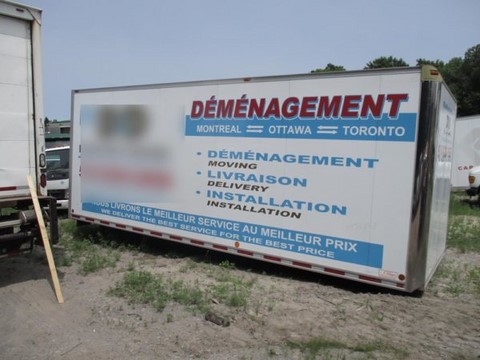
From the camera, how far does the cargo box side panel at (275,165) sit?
5422 millimetres

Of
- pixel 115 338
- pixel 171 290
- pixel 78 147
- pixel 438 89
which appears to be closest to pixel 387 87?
pixel 438 89

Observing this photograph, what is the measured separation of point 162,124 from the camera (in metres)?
7.57

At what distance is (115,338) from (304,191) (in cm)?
294

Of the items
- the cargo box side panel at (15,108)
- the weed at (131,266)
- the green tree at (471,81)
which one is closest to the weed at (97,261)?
the weed at (131,266)

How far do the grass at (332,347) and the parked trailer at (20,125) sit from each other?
3.97m

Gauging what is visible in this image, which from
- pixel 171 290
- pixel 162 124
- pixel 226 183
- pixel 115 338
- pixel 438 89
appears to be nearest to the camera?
pixel 115 338

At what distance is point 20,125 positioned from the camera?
623 cm

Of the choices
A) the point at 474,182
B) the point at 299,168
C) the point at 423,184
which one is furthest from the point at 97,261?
the point at 474,182

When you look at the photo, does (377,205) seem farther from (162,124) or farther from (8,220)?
(8,220)

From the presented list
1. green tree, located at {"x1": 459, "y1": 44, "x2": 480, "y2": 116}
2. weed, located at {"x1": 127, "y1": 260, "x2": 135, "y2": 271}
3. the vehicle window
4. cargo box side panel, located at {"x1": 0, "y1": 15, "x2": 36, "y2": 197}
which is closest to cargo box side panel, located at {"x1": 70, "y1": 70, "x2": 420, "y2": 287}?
weed, located at {"x1": 127, "y1": 260, "x2": 135, "y2": 271}

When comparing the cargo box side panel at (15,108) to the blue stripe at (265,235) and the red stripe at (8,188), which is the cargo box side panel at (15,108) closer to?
the red stripe at (8,188)

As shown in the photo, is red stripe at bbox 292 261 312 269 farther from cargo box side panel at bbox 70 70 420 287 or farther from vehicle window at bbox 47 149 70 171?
vehicle window at bbox 47 149 70 171

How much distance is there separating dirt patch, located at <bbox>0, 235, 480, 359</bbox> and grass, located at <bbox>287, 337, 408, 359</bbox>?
0.04 ft

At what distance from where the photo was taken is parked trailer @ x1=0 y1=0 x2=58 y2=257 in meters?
6.04
